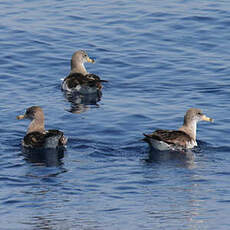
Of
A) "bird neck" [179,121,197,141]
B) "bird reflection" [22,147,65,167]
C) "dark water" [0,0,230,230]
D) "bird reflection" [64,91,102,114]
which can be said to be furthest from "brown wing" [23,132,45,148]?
"bird reflection" [64,91,102,114]

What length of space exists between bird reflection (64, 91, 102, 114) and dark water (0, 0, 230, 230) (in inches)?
5.8

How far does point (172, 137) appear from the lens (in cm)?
1966

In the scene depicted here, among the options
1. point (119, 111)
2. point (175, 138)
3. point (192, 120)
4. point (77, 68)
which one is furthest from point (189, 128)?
point (77, 68)

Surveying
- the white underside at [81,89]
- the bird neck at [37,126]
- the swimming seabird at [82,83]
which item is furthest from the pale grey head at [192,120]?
the white underside at [81,89]

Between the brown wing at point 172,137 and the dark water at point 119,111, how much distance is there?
Answer: 461 mm

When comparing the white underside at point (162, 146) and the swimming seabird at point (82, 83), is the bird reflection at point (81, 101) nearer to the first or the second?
the swimming seabird at point (82, 83)

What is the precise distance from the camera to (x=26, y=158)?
62.6ft

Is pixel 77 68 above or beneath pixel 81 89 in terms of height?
above

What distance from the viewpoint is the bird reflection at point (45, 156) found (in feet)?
61.6

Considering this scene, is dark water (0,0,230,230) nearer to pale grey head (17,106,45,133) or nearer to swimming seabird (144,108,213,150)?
swimming seabird (144,108,213,150)

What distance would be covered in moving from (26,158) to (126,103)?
19.2 ft

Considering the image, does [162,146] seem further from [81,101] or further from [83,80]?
[83,80]

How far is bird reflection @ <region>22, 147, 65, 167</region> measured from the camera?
18781 millimetres

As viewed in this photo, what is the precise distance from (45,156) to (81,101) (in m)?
6.08
